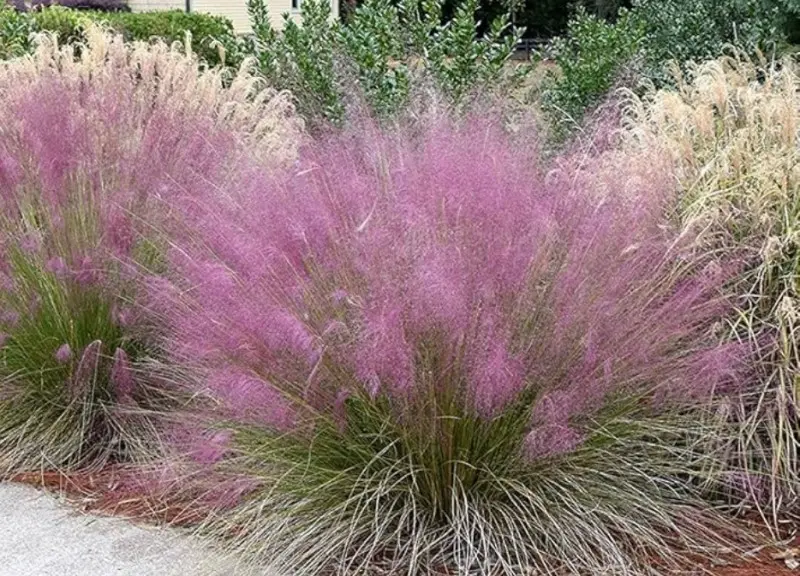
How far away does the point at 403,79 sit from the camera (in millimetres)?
6953

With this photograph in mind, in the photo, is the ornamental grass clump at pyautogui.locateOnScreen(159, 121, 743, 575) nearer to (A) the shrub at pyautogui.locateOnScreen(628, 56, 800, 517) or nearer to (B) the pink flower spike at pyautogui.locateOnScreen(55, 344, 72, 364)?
(A) the shrub at pyautogui.locateOnScreen(628, 56, 800, 517)

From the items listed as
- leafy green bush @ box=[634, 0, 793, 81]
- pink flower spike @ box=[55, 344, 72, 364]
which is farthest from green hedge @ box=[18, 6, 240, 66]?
pink flower spike @ box=[55, 344, 72, 364]

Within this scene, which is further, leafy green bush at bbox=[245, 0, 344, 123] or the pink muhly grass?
leafy green bush at bbox=[245, 0, 344, 123]

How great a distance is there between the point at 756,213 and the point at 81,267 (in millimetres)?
2778

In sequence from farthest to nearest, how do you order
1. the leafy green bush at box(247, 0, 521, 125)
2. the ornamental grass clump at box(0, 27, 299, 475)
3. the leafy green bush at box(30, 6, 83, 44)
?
the leafy green bush at box(30, 6, 83, 44)
the leafy green bush at box(247, 0, 521, 125)
the ornamental grass clump at box(0, 27, 299, 475)

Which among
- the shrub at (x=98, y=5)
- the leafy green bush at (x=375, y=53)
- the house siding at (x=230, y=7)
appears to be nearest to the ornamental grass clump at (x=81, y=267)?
the leafy green bush at (x=375, y=53)

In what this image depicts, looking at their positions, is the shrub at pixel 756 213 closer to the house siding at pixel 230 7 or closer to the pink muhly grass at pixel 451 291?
the pink muhly grass at pixel 451 291

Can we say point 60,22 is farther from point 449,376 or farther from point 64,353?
point 449,376

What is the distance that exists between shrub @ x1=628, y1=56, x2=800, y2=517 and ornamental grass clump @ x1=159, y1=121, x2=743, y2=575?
263 mm

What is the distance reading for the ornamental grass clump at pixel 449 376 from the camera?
3100 mm

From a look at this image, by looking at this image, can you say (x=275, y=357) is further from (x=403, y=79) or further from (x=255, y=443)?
(x=403, y=79)

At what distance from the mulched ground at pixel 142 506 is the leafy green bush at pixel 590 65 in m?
4.01

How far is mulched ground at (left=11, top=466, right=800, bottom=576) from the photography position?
331cm

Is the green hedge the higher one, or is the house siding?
the green hedge
